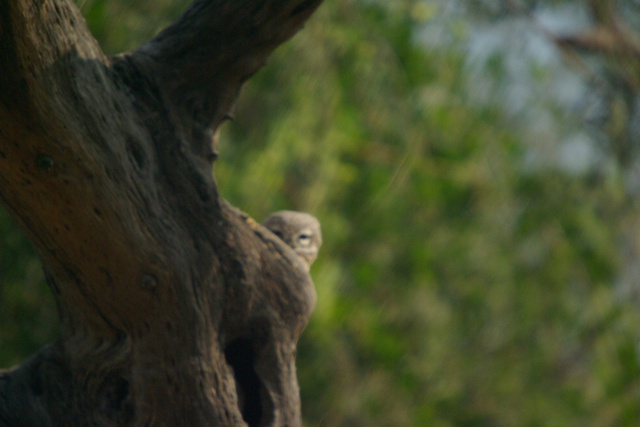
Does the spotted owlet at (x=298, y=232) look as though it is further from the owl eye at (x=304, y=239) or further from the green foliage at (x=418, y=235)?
the green foliage at (x=418, y=235)

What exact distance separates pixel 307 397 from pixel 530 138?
2.06 m

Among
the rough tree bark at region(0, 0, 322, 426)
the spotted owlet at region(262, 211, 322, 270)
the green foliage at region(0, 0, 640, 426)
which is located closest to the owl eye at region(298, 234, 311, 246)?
the spotted owlet at region(262, 211, 322, 270)

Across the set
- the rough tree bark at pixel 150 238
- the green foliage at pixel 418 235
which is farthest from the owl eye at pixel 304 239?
the green foliage at pixel 418 235

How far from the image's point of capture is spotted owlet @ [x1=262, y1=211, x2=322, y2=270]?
108 inches

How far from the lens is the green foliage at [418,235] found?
4.19 m

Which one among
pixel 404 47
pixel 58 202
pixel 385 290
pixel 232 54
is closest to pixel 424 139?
pixel 404 47

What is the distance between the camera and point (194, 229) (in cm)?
219

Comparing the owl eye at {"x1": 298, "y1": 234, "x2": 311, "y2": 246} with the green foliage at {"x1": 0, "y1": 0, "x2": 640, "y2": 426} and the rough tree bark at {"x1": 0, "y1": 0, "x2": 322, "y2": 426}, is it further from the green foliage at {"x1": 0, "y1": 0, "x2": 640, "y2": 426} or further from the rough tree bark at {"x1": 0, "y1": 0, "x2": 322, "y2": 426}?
the green foliage at {"x1": 0, "y1": 0, "x2": 640, "y2": 426}

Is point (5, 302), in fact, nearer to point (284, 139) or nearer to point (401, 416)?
point (284, 139)

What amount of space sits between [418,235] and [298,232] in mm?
3219

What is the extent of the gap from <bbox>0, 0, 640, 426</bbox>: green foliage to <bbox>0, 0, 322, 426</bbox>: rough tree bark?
1.31 meters

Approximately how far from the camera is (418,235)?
5.90 metres

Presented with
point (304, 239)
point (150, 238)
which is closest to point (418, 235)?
point (304, 239)

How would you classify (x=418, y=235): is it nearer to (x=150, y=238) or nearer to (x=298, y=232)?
(x=298, y=232)
